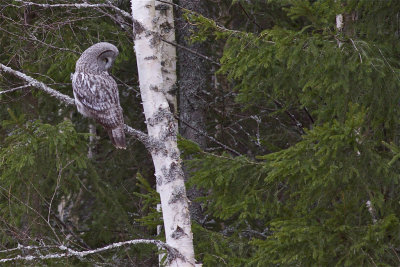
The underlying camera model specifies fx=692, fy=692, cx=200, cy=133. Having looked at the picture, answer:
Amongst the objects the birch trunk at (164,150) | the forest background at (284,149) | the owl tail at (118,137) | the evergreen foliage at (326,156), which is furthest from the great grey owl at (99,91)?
the birch trunk at (164,150)

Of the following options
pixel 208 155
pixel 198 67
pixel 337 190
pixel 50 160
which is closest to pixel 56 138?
pixel 50 160

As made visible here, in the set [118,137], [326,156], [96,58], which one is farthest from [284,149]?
[96,58]

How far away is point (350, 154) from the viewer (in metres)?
4.80

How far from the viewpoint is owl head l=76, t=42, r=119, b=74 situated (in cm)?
656

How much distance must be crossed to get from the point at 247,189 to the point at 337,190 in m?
0.96

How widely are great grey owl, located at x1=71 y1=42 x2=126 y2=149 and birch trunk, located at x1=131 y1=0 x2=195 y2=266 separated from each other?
1.19m

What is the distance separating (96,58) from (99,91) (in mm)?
366

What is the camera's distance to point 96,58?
6.61 metres

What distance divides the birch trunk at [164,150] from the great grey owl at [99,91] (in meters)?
1.19

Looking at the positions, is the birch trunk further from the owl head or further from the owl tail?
the owl head

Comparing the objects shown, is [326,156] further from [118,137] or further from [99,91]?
[99,91]


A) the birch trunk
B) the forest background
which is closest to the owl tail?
the forest background

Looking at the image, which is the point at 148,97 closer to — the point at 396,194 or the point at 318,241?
the point at 318,241

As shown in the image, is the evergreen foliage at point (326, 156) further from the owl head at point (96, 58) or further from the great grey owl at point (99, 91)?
the owl head at point (96, 58)
